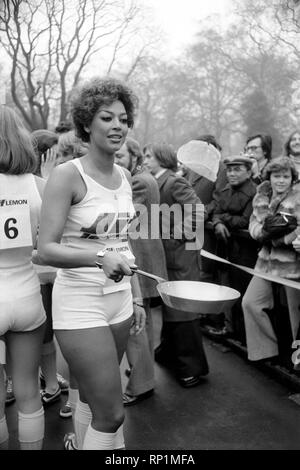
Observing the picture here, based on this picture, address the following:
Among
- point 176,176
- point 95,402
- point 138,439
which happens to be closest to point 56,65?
point 176,176

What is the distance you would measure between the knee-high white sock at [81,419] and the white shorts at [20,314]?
1.46 feet

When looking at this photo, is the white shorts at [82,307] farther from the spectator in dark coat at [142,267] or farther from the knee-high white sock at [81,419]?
the spectator in dark coat at [142,267]

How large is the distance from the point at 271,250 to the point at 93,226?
6.12ft

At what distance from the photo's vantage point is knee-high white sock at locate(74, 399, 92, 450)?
7.30 ft

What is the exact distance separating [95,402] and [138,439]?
42.5 inches

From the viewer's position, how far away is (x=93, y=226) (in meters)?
1.99

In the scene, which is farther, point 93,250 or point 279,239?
point 279,239

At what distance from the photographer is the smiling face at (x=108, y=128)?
2.04 m

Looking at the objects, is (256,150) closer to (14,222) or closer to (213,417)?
(213,417)

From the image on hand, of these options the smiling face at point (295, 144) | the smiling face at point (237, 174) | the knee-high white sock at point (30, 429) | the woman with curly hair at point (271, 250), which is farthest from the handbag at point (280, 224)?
the knee-high white sock at point (30, 429)

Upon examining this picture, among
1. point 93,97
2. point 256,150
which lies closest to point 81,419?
point 93,97

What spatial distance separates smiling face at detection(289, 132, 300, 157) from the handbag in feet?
2.37

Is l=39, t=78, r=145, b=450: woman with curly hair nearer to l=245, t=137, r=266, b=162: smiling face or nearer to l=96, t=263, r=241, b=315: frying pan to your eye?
l=96, t=263, r=241, b=315: frying pan

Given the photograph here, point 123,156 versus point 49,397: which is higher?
point 123,156
